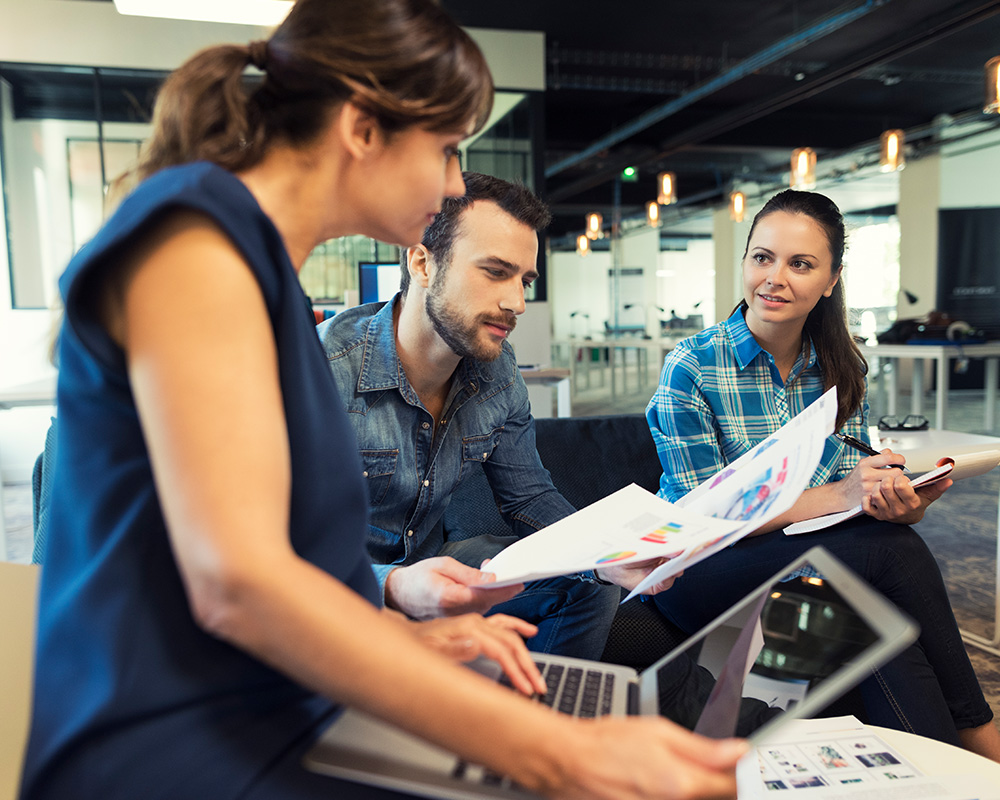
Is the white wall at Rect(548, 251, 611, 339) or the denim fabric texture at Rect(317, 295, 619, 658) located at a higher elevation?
the white wall at Rect(548, 251, 611, 339)

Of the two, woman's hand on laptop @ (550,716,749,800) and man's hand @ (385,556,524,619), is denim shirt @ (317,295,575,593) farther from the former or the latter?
woman's hand on laptop @ (550,716,749,800)

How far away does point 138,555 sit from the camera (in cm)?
55

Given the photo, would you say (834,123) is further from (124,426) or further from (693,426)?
(124,426)

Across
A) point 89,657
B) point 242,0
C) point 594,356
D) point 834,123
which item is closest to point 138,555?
point 89,657

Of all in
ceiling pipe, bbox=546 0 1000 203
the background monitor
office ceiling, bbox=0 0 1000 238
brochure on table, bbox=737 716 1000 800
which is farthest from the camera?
office ceiling, bbox=0 0 1000 238

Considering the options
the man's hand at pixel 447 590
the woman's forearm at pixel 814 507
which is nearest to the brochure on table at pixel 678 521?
the man's hand at pixel 447 590

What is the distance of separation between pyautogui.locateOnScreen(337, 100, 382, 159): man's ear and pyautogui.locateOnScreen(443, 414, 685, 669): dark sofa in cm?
118

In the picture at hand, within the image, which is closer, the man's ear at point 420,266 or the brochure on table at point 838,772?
the brochure on table at point 838,772

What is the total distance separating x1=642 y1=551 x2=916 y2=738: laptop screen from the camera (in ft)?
2.13

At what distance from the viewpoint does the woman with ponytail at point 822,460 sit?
1.36 m

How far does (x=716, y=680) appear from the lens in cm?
74

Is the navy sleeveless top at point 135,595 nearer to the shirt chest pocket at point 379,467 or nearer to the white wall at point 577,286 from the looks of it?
the shirt chest pocket at point 379,467

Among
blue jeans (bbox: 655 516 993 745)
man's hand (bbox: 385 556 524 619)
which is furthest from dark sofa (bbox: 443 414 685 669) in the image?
man's hand (bbox: 385 556 524 619)

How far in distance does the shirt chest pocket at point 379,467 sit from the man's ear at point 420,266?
1.14 ft
